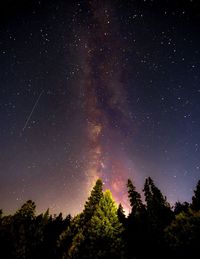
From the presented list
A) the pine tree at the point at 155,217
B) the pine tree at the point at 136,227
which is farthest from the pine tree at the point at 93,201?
the pine tree at the point at 155,217

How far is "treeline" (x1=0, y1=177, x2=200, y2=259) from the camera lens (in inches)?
1010

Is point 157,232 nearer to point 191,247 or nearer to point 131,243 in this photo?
point 131,243

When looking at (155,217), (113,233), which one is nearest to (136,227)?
(155,217)

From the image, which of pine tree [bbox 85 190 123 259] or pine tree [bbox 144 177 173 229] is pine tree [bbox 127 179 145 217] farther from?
pine tree [bbox 85 190 123 259]

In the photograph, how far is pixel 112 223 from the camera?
26.5 m

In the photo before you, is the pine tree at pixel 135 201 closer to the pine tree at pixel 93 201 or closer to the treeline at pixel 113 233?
the treeline at pixel 113 233

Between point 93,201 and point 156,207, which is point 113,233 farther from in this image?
point 156,207

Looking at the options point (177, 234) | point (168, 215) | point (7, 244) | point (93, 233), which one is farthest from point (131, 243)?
point (7, 244)

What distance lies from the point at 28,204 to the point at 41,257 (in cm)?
2092

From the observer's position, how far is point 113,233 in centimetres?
2545

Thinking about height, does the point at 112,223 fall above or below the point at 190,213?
below

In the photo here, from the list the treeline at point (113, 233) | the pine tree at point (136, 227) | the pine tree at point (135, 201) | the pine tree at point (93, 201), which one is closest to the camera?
the treeline at point (113, 233)

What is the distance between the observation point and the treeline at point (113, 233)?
A: 84.2 ft

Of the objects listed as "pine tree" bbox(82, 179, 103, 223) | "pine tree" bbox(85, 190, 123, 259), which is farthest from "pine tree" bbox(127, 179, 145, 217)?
"pine tree" bbox(85, 190, 123, 259)
